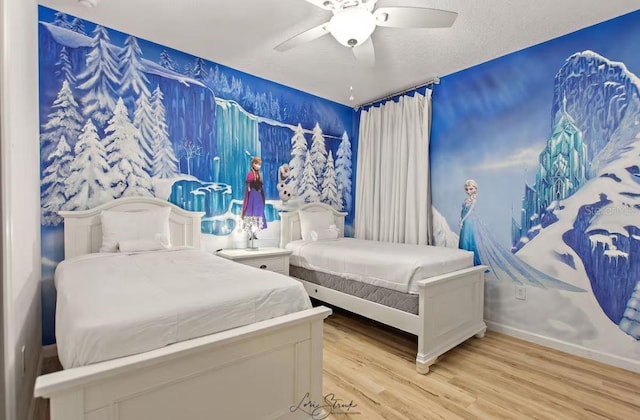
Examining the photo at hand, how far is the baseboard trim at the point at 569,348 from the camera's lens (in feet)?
7.29

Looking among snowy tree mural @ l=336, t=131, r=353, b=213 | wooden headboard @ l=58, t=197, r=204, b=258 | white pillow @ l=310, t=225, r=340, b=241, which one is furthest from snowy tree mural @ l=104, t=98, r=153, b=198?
snowy tree mural @ l=336, t=131, r=353, b=213

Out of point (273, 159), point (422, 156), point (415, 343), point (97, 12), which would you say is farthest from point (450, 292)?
point (97, 12)

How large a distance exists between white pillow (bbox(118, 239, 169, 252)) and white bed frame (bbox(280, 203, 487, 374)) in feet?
4.89

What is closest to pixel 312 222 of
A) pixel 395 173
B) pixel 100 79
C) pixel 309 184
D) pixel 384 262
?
pixel 309 184

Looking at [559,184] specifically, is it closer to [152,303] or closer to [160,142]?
[152,303]

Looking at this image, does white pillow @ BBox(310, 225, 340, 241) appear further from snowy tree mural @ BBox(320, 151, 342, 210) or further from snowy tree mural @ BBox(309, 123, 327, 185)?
snowy tree mural @ BBox(309, 123, 327, 185)

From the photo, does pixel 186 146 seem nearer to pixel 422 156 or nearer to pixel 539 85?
pixel 422 156

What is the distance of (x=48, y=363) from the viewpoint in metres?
2.23

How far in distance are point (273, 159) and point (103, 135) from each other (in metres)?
1.66

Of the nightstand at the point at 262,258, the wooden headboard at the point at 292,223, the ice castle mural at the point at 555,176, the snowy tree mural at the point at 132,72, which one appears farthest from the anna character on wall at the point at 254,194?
the ice castle mural at the point at 555,176

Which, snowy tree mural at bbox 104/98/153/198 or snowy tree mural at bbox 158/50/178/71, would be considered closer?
snowy tree mural at bbox 104/98/153/198

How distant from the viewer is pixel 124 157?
263 centimetres

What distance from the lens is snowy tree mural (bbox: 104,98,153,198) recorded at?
8.44 ft

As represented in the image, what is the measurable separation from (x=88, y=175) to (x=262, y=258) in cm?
159
